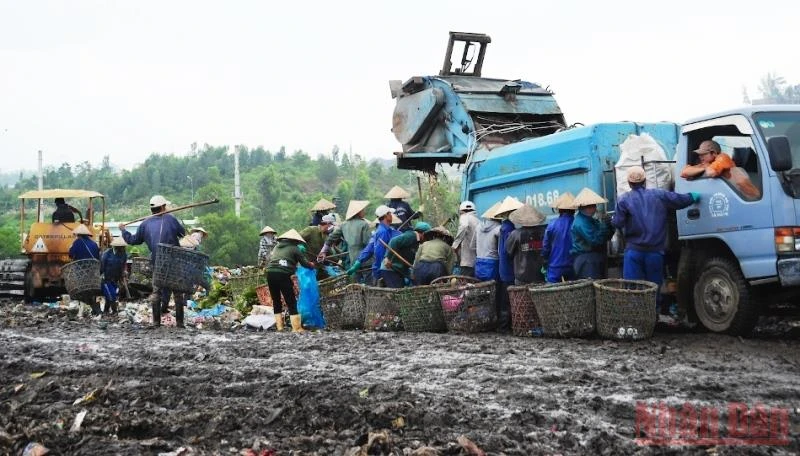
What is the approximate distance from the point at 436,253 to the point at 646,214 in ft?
9.62

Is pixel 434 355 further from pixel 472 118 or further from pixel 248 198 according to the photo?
pixel 248 198

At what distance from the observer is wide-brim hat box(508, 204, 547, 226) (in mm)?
9898

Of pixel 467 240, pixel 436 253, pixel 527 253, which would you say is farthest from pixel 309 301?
pixel 527 253

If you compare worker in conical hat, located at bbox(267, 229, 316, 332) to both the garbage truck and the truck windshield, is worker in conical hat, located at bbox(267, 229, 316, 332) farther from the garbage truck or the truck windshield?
the truck windshield

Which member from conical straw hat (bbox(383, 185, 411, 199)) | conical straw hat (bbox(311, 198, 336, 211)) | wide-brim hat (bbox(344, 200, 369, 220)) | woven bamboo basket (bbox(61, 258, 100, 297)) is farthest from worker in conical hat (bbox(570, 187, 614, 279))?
woven bamboo basket (bbox(61, 258, 100, 297))

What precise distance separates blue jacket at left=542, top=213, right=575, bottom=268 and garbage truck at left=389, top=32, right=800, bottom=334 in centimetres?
48

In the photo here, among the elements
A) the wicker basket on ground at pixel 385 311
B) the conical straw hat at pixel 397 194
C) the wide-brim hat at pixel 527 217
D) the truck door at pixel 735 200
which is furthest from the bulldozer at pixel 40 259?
the truck door at pixel 735 200

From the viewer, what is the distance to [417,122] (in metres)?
13.1

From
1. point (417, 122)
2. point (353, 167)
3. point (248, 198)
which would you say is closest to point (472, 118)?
point (417, 122)

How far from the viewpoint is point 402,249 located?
11492mm

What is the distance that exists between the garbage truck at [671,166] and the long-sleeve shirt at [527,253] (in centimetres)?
75

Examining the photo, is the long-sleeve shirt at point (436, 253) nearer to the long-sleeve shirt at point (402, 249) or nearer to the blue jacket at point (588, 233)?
the long-sleeve shirt at point (402, 249)

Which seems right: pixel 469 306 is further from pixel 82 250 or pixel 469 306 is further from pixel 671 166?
pixel 82 250

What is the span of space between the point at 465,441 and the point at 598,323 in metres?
4.28
